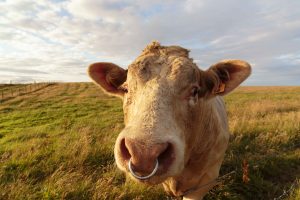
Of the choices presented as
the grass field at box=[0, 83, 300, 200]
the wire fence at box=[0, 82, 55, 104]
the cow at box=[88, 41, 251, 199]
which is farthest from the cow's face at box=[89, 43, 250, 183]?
the wire fence at box=[0, 82, 55, 104]

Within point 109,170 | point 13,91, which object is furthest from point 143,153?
point 13,91

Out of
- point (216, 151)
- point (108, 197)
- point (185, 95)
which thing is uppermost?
point (185, 95)

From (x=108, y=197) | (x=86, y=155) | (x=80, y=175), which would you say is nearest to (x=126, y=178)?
(x=108, y=197)

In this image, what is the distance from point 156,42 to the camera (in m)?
5.04

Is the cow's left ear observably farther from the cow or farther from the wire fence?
the wire fence

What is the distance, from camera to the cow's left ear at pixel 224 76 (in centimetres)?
462

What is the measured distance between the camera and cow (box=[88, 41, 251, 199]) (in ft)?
10.4

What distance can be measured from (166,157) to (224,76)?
1944 millimetres

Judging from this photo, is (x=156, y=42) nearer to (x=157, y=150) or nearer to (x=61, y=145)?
(x=157, y=150)

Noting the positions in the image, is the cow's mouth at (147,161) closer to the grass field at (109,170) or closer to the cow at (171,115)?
the cow at (171,115)

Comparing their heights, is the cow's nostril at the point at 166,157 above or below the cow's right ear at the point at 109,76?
below

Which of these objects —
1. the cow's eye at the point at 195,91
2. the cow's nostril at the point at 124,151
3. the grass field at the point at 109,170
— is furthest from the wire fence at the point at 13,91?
the cow's nostril at the point at 124,151

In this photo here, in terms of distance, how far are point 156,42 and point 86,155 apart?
3.74 metres

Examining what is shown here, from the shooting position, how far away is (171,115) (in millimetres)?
3682
